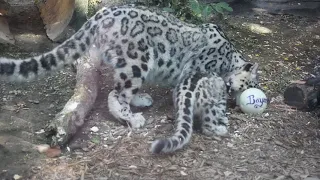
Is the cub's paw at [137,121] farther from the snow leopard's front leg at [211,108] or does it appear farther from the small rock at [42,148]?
the small rock at [42,148]

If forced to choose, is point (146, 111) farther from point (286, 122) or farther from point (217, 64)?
point (286, 122)

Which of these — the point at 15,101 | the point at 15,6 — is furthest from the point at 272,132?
the point at 15,6

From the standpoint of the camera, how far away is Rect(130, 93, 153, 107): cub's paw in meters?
5.22

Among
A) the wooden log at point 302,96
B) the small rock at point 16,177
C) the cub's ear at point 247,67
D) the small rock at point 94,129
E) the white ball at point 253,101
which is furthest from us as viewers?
the cub's ear at point 247,67

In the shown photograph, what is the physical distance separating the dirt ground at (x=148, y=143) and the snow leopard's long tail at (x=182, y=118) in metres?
0.15

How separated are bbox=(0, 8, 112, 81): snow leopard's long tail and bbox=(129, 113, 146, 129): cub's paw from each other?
77 cm

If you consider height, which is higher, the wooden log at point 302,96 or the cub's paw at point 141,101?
the wooden log at point 302,96

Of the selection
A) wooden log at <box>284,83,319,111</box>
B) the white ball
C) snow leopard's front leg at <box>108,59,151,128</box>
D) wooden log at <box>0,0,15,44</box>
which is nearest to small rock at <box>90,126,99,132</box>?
snow leopard's front leg at <box>108,59,151,128</box>

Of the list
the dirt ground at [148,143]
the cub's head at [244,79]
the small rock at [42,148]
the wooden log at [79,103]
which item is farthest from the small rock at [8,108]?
the cub's head at [244,79]

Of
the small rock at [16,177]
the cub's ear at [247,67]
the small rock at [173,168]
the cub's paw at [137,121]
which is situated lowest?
the small rock at [16,177]

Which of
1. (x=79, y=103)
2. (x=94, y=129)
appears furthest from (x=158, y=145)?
(x=79, y=103)

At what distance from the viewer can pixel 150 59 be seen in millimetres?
4875

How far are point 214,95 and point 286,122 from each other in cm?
74

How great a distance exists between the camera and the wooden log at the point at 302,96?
203 inches
